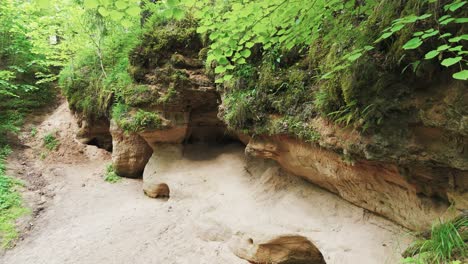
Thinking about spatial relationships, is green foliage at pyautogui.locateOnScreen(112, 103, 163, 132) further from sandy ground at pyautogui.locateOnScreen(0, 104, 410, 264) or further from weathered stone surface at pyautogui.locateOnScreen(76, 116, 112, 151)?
weathered stone surface at pyautogui.locateOnScreen(76, 116, 112, 151)

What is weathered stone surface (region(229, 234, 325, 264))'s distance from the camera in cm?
417

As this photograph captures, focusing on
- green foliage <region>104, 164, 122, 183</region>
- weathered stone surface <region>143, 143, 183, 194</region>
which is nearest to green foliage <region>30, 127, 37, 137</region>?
green foliage <region>104, 164, 122, 183</region>

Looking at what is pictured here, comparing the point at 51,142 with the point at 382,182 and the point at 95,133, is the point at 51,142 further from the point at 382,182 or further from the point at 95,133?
the point at 382,182

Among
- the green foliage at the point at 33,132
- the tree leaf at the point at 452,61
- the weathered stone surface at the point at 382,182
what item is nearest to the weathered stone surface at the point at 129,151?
the weathered stone surface at the point at 382,182

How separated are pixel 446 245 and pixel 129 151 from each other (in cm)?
766

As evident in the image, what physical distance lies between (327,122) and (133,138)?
6.25 metres

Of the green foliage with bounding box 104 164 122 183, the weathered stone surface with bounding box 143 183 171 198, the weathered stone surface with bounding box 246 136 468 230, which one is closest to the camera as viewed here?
the weathered stone surface with bounding box 246 136 468 230

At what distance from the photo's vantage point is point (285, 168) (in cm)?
507

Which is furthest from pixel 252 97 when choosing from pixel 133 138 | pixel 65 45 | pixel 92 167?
pixel 65 45

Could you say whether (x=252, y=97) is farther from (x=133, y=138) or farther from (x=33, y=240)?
(x=33, y=240)

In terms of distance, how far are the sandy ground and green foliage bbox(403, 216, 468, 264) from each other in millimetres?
750

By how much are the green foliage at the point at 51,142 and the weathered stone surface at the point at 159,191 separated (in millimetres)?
6057

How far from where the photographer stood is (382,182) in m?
3.44

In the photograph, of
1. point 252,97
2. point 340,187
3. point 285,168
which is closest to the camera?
point 340,187
